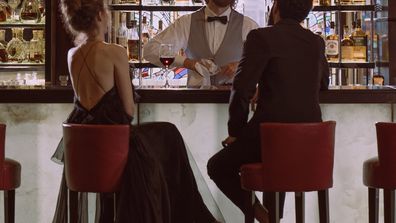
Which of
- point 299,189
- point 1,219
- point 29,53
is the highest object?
point 29,53

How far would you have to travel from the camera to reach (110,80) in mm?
3557

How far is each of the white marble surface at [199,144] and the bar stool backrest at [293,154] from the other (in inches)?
31.1

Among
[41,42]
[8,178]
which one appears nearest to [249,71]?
[8,178]

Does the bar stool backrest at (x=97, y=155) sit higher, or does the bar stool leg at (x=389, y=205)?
the bar stool backrest at (x=97, y=155)

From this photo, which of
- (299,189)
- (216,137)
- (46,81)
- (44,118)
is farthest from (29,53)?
(299,189)

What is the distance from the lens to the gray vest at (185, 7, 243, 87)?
5.48 metres

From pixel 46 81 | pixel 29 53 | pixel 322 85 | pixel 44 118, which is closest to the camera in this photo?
pixel 322 85

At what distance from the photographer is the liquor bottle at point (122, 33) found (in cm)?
609

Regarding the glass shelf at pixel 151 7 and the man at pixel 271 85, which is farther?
the glass shelf at pixel 151 7

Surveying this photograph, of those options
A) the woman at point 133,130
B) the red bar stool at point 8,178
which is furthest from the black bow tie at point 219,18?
the red bar stool at point 8,178

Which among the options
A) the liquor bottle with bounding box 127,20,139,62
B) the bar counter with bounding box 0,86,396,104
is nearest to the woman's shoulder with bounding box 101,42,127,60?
the bar counter with bounding box 0,86,396,104

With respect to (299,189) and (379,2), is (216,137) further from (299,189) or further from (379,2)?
(379,2)

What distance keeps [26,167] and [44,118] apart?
0.92ft

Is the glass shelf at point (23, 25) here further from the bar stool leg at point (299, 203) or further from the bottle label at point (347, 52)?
the bar stool leg at point (299, 203)
